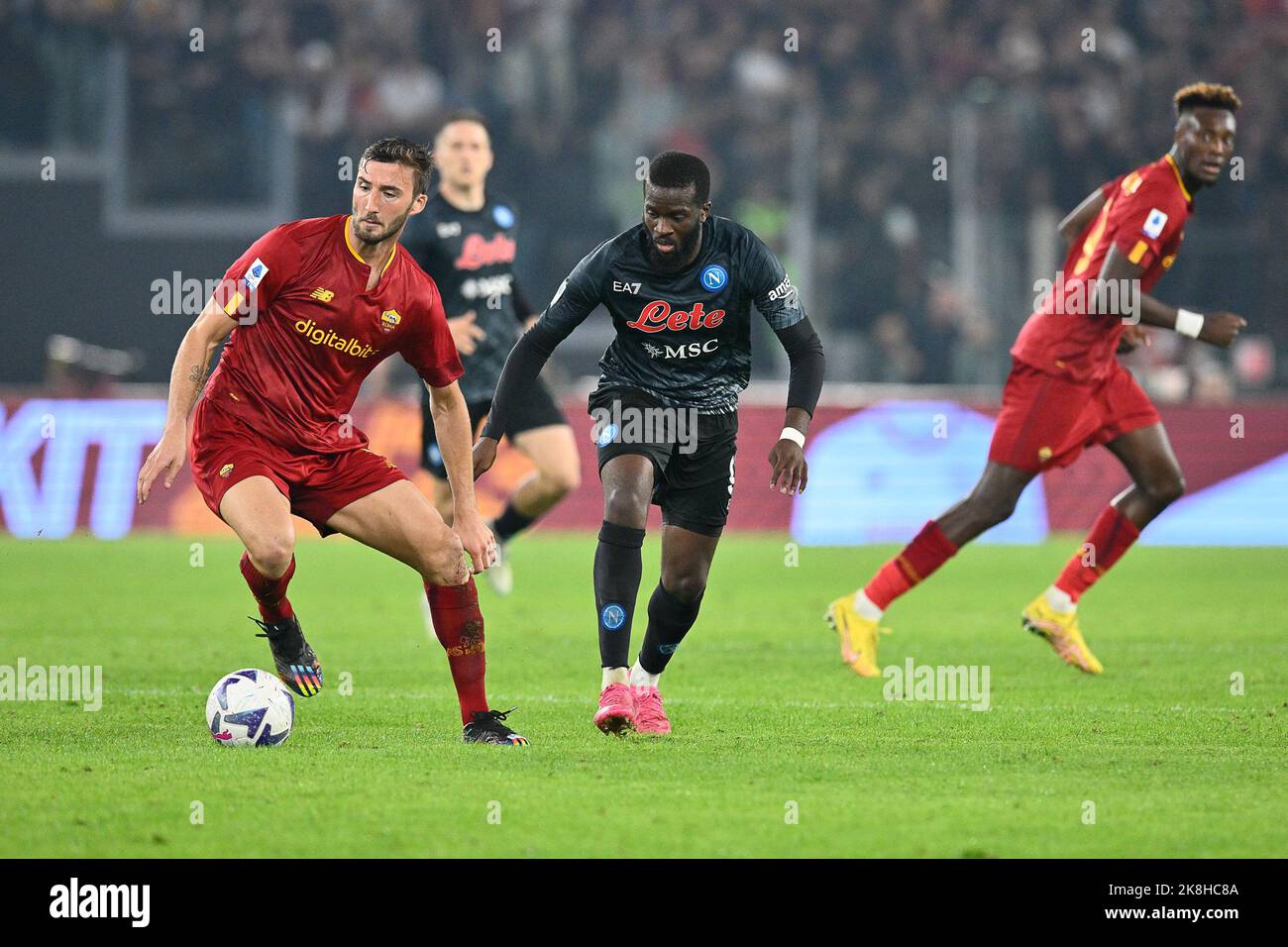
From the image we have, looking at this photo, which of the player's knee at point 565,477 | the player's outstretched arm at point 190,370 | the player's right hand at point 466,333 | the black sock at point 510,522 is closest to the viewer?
the player's outstretched arm at point 190,370

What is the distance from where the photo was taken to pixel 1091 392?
349 inches

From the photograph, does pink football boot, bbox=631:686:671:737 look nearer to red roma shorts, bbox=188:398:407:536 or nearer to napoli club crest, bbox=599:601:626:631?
napoli club crest, bbox=599:601:626:631

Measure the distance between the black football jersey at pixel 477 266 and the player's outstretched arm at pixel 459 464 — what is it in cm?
344

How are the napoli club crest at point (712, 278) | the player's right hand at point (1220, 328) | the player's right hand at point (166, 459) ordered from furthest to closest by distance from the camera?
the player's right hand at point (1220, 328), the napoli club crest at point (712, 278), the player's right hand at point (166, 459)

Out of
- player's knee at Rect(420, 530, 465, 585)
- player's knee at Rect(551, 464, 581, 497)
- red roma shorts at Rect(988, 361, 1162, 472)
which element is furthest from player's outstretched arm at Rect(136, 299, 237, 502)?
player's knee at Rect(551, 464, 581, 497)

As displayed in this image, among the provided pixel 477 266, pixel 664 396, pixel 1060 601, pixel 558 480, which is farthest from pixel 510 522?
pixel 664 396

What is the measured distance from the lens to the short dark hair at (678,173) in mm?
6523

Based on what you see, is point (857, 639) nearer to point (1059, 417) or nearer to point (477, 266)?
point (1059, 417)

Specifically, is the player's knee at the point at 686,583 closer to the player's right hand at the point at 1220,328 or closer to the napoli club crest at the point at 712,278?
the napoli club crest at the point at 712,278

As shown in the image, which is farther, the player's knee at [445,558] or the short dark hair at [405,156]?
the player's knee at [445,558]

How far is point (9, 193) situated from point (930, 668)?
12.6 metres

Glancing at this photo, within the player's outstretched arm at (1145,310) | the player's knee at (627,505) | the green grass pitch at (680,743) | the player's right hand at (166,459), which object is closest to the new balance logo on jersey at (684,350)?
the player's knee at (627,505)

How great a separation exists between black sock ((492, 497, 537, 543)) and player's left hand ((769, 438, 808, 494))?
4.60 m

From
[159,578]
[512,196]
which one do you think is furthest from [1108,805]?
[512,196]
